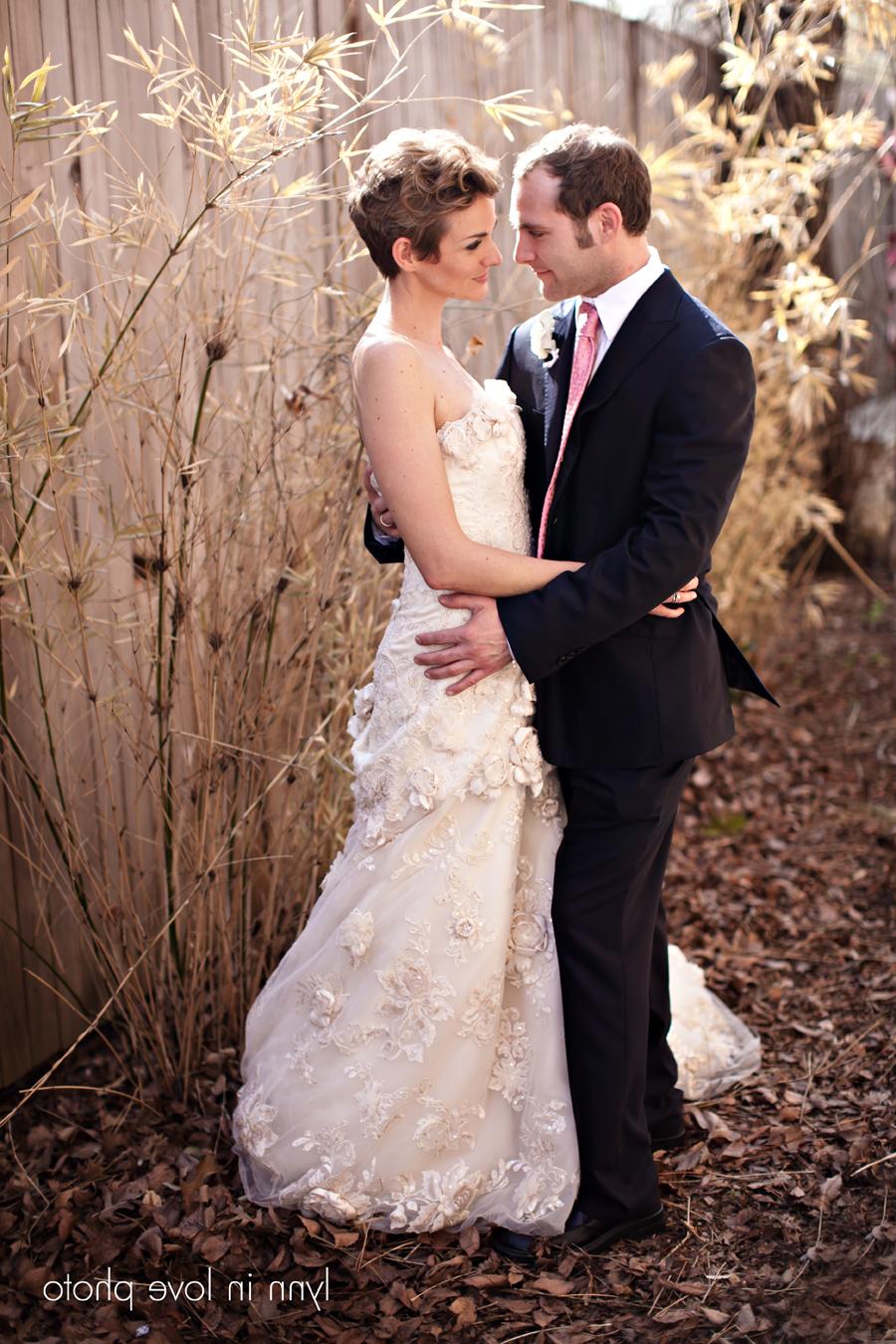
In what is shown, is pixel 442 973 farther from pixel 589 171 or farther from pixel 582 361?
pixel 589 171

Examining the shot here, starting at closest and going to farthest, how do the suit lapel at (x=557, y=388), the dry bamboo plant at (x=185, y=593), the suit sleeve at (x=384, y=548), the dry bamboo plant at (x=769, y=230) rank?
the suit lapel at (x=557, y=388), the dry bamboo plant at (x=185, y=593), the suit sleeve at (x=384, y=548), the dry bamboo plant at (x=769, y=230)

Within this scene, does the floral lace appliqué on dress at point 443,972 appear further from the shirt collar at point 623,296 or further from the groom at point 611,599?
the shirt collar at point 623,296

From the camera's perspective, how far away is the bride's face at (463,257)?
2225 millimetres

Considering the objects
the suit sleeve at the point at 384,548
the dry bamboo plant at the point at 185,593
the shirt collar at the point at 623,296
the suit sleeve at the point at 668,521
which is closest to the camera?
the suit sleeve at the point at 668,521

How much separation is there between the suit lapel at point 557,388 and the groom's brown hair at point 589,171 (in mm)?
230

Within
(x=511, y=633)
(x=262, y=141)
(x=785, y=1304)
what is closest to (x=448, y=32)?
(x=262, y=141)

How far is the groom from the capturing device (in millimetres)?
2174

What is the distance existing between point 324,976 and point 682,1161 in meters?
0.90

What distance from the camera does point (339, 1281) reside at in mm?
2316

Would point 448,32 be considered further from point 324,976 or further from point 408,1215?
point 408,1215

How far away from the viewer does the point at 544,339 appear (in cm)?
247

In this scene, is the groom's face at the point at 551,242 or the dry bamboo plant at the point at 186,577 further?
the dry bamboo plant at the point at 186,577

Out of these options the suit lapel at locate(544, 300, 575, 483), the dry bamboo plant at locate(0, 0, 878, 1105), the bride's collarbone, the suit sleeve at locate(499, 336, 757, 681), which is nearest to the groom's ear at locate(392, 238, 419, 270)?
the bride's collarbone

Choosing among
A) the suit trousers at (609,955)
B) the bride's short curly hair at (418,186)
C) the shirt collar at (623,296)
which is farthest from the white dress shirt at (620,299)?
the suit trousers at (609,955)
